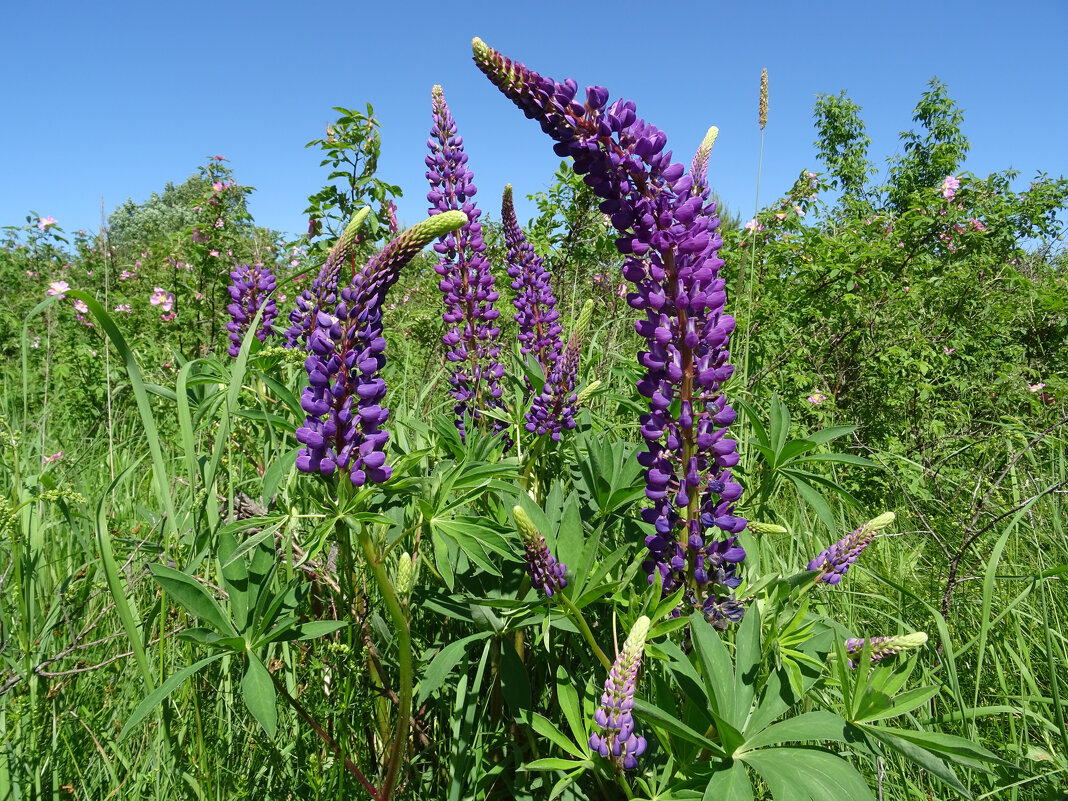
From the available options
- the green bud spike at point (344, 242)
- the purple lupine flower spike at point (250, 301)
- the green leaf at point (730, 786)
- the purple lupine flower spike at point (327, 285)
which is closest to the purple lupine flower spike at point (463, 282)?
the purple lupine flower spike at point (327, 285)

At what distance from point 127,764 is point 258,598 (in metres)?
0.60

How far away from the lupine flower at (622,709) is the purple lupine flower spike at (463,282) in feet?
5.13

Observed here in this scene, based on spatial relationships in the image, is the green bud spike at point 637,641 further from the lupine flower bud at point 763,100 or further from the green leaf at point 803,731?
the lupine flower bud at point 763,100

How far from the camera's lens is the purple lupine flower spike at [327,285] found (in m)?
1.49

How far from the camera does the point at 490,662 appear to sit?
200 cm

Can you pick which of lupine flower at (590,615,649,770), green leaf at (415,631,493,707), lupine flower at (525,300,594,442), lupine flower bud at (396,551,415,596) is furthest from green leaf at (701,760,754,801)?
lupine flower at (525,300,594,442)

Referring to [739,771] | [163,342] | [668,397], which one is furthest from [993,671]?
[163,342]

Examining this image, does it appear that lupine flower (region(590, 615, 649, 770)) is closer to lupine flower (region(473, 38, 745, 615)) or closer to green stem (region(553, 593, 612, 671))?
green stem (region(553, 593, 612, 671))

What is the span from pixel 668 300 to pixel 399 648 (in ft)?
3.25

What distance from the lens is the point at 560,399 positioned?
2.28m

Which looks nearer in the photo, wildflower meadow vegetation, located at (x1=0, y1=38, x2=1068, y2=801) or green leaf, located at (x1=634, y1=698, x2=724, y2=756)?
green leaf, located at (x1=634, y1=698, x2=724, y2=756)

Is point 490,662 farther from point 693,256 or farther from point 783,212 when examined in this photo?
point 783,212

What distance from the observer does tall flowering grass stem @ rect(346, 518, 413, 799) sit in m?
1.38

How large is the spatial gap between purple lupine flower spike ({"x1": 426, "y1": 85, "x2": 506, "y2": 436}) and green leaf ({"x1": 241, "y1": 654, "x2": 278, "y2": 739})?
4.81 ft
